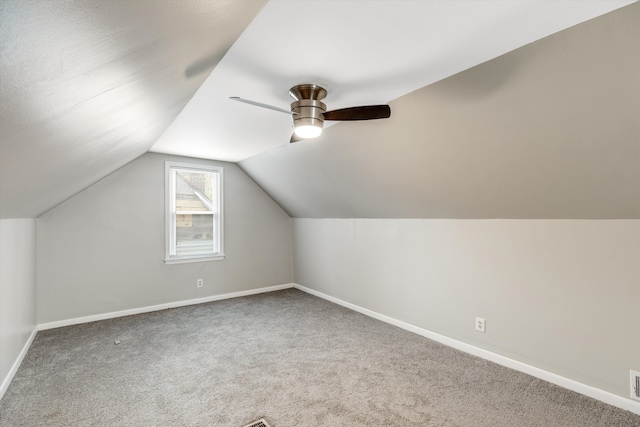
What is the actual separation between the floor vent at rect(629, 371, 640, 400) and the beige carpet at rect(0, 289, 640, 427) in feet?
0.45

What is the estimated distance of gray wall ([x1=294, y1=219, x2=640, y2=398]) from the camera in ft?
7.07

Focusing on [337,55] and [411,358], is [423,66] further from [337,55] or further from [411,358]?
[411,358]

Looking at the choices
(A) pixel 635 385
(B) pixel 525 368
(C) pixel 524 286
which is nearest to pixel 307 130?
(C) pixel 524 286

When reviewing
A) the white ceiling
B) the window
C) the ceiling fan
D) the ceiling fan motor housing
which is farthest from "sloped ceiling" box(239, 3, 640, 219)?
the window

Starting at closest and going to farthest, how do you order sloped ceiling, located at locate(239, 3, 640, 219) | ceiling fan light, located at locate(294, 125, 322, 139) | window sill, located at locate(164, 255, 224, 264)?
sloped ceiling, located at locate(239, 3, 640, 219) → ceiling fan light, located at locate(294, 125, 322, 139) → window sill, located at locate(164, 255, 224, 264)

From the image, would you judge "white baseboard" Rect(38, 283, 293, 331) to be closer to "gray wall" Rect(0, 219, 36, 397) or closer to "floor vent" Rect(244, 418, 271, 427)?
"gray wall" Rect(0, 219, 36, 397)

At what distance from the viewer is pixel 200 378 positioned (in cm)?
254

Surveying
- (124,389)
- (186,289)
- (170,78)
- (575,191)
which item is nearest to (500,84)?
(575,191)

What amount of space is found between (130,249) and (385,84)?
12.6 ft

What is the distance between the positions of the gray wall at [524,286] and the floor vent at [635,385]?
1.4 inches

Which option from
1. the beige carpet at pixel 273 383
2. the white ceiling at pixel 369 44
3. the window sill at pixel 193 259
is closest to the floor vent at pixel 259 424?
the beige carpet at pixel 273 383

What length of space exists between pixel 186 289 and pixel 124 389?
7.52ft

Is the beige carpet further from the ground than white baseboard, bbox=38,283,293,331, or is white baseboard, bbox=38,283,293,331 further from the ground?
white baseboard, bbox=38,283,293,331

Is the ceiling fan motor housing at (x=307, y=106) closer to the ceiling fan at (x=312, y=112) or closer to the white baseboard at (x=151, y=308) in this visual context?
the ceiling fan at (x=312, y=112)
